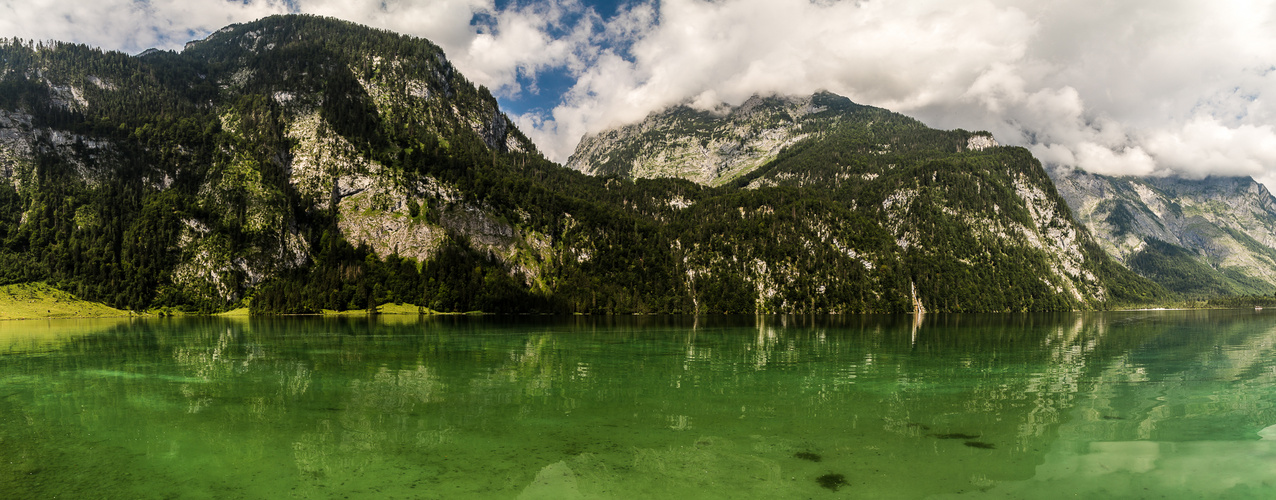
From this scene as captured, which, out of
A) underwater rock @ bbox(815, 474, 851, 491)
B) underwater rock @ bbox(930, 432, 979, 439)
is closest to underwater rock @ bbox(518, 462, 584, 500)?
underwater rock @ bbox(815, 474, 851, 491)

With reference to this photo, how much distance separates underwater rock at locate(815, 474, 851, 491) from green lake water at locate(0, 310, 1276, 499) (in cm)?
8

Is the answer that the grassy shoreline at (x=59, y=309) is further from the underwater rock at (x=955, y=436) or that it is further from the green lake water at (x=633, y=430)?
the underwater rock at (x=955, y=436)

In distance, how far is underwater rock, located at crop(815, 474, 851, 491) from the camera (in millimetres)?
16734

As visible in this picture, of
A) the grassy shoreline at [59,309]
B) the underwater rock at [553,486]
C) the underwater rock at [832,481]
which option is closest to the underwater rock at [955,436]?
the underwater rock at [832,481]

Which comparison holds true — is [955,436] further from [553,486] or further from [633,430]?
[553,486]

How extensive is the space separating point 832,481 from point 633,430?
8.84 meters

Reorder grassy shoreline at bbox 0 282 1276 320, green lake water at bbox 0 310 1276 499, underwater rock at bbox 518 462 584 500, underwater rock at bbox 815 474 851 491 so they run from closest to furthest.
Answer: underwater rock at bbox 518 462 584 500 → underwater rock at bbox 815 474 851 491 → green lake water at bbox 0 310 1276 499 → grassy shoreline at bbox 0 282 1276 320

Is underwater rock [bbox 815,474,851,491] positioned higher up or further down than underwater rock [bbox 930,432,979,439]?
higher up

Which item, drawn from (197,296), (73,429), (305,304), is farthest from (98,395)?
(197,296)

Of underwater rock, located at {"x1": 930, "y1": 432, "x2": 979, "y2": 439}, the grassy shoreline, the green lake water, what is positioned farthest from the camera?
the grassy shoreline

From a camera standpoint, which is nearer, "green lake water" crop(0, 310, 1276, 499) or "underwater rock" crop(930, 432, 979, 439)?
"green lake water" crop(0, 310, 1276, 499)

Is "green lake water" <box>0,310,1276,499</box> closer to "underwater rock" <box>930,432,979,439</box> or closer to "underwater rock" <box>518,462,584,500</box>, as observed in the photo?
"underwater rock" <box>518,462,584,500</box>

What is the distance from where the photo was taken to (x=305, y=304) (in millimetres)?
181125

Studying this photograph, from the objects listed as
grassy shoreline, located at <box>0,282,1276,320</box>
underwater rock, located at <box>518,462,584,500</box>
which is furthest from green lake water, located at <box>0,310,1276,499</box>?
grassy shoreline, located at <box>0,282,1276,320</box>
